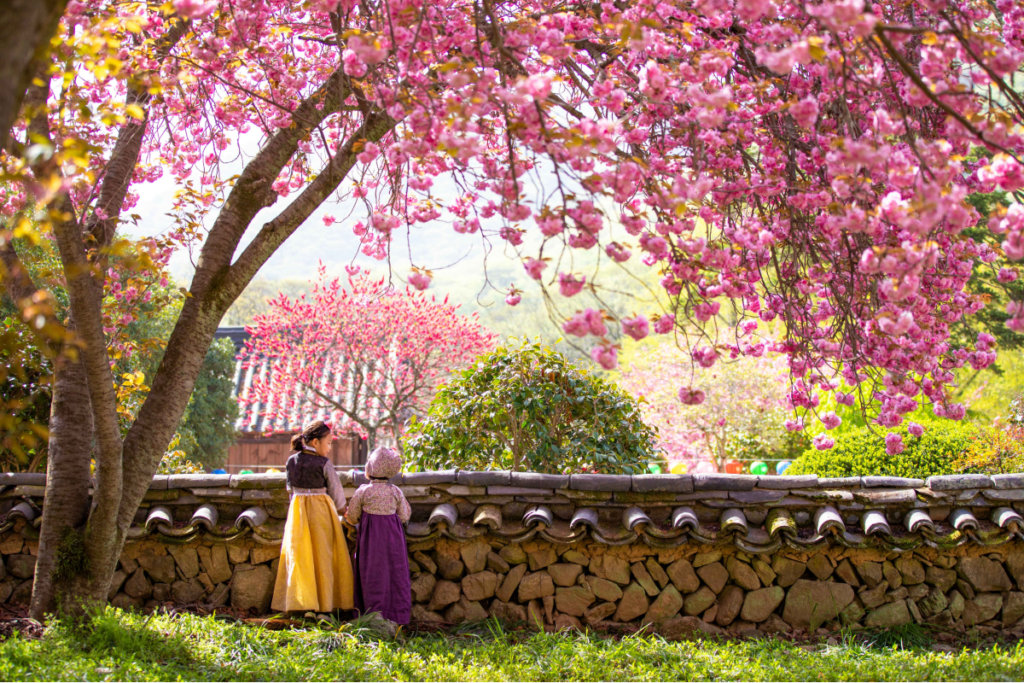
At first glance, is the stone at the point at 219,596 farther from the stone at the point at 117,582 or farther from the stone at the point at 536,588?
the stone at the point at 536,588

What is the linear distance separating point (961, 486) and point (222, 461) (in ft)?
36.2

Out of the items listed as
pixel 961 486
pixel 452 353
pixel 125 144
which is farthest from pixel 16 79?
pixel 452 353

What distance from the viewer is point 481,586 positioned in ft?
13.5

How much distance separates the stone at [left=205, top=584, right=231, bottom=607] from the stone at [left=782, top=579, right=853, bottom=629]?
2.98 m

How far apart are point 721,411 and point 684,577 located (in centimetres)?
765

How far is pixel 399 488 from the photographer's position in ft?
13.8

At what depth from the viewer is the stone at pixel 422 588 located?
4137mm

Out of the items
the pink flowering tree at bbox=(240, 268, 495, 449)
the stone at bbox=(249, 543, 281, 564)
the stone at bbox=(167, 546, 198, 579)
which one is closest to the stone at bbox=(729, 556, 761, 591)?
the stone at bbox=(249, 543, 281, 564)

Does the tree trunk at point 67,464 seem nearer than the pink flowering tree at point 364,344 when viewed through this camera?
Yes

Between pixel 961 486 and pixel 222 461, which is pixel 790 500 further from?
pixel 222 461

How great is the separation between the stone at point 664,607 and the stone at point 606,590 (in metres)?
0.18

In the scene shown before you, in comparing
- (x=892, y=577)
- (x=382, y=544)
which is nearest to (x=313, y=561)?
(x=382, y=544)

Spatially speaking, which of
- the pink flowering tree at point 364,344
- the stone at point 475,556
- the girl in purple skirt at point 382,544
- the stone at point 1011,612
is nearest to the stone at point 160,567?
the girl in purple skirt at point 382,544

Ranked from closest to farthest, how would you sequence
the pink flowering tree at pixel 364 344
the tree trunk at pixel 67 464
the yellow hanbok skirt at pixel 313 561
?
the tree trunk at pixel 67 464 < the yellow hanbok skirt at pixel 313 561 < the pink flowering tree at pixel 364 344
